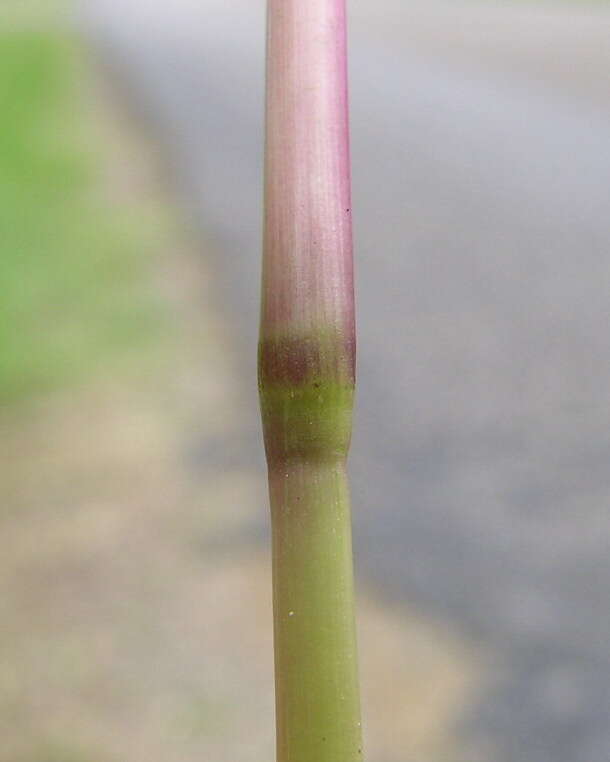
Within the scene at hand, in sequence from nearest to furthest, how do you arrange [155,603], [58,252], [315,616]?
[315,616], [155,603], [58,252]

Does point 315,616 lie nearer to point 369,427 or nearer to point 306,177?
point 306,177

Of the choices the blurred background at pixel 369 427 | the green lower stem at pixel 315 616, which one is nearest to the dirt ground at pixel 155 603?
the blurred background at pixel 369 427

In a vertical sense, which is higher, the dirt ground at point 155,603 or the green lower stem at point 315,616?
the dirt ground at point 155,603

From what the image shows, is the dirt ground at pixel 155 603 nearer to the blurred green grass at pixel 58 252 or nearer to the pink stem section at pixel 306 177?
the blurred green grass at pixel 58 252

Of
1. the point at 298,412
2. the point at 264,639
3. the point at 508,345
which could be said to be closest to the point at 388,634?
the point at 264,639

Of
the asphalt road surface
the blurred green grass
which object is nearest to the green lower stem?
the asphalt road surface

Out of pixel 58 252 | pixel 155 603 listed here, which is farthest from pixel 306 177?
pixel 58 252

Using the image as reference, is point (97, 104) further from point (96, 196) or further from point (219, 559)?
point (219, 559)
